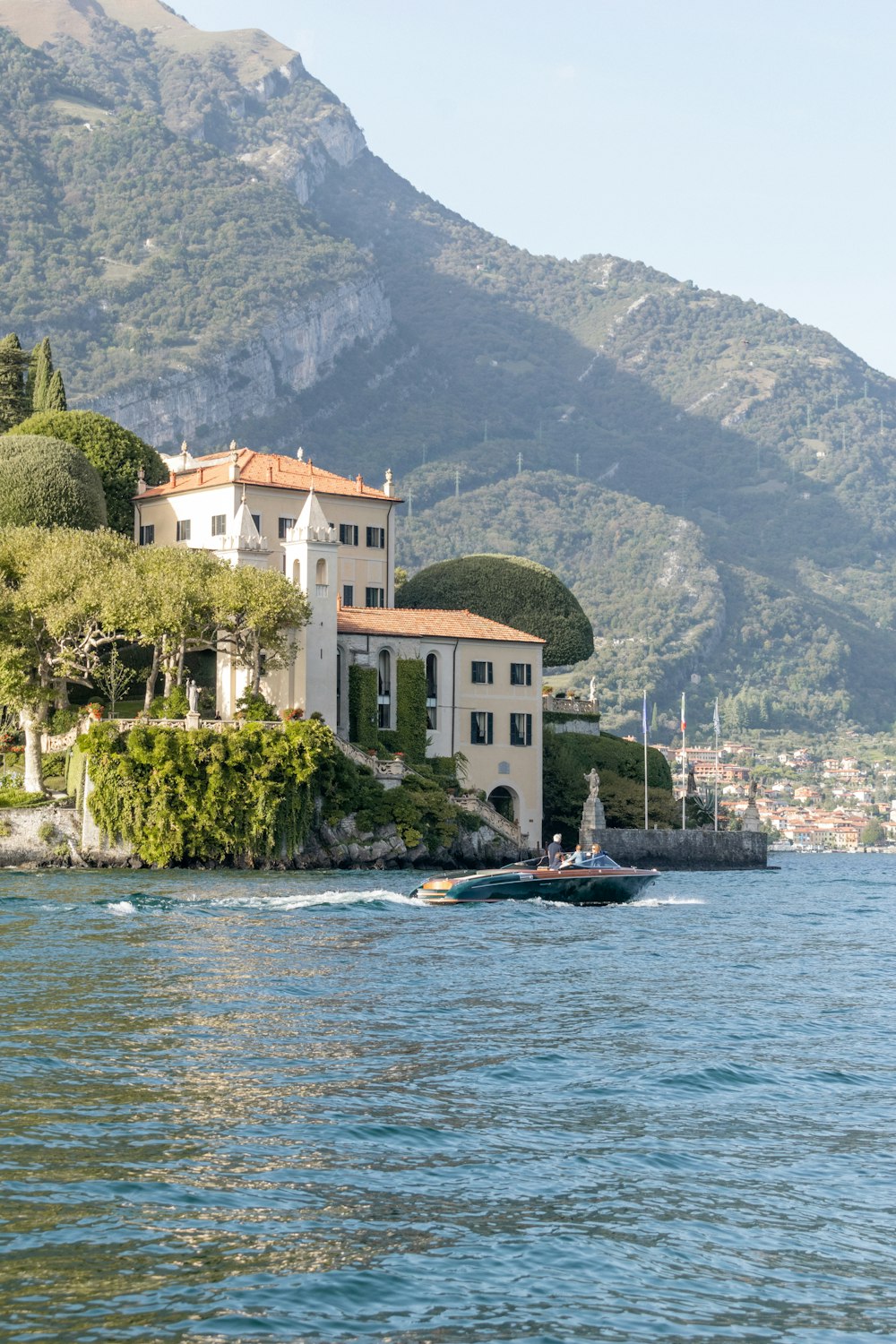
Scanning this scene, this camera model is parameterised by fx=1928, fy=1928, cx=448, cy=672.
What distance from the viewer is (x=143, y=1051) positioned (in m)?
24.9

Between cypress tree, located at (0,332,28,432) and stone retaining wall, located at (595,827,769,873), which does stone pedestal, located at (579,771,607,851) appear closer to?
stone retaining wall, located at (595,827,769,873)

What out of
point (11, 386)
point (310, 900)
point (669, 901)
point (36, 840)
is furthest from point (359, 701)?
point (11, 386)

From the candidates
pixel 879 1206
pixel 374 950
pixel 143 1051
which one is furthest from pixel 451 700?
pixel 879 1206

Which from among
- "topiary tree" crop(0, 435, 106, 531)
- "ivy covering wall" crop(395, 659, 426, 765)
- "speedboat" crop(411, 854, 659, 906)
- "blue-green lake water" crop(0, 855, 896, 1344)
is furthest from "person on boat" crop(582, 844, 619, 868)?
"topiary tree" crop(0, 435, 106, 531)

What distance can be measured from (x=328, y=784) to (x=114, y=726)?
8239mm

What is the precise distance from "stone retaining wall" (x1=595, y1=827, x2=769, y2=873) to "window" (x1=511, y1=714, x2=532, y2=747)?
517 centimetres

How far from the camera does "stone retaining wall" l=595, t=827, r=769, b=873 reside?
8631 centimetres

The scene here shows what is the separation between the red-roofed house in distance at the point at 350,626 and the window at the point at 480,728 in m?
0.04

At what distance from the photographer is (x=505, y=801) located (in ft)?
280

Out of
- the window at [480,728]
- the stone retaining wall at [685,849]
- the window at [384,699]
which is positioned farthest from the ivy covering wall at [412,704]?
the stone retaining wall at [685,849]

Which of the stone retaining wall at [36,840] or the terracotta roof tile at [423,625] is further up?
the terracotta roof tile at [423,625]

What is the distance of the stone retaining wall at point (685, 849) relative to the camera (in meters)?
86.3

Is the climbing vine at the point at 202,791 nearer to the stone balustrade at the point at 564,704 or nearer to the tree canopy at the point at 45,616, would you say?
the tree canopy at the point at 45,616

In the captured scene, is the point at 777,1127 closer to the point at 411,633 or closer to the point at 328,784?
the point at 328,784
